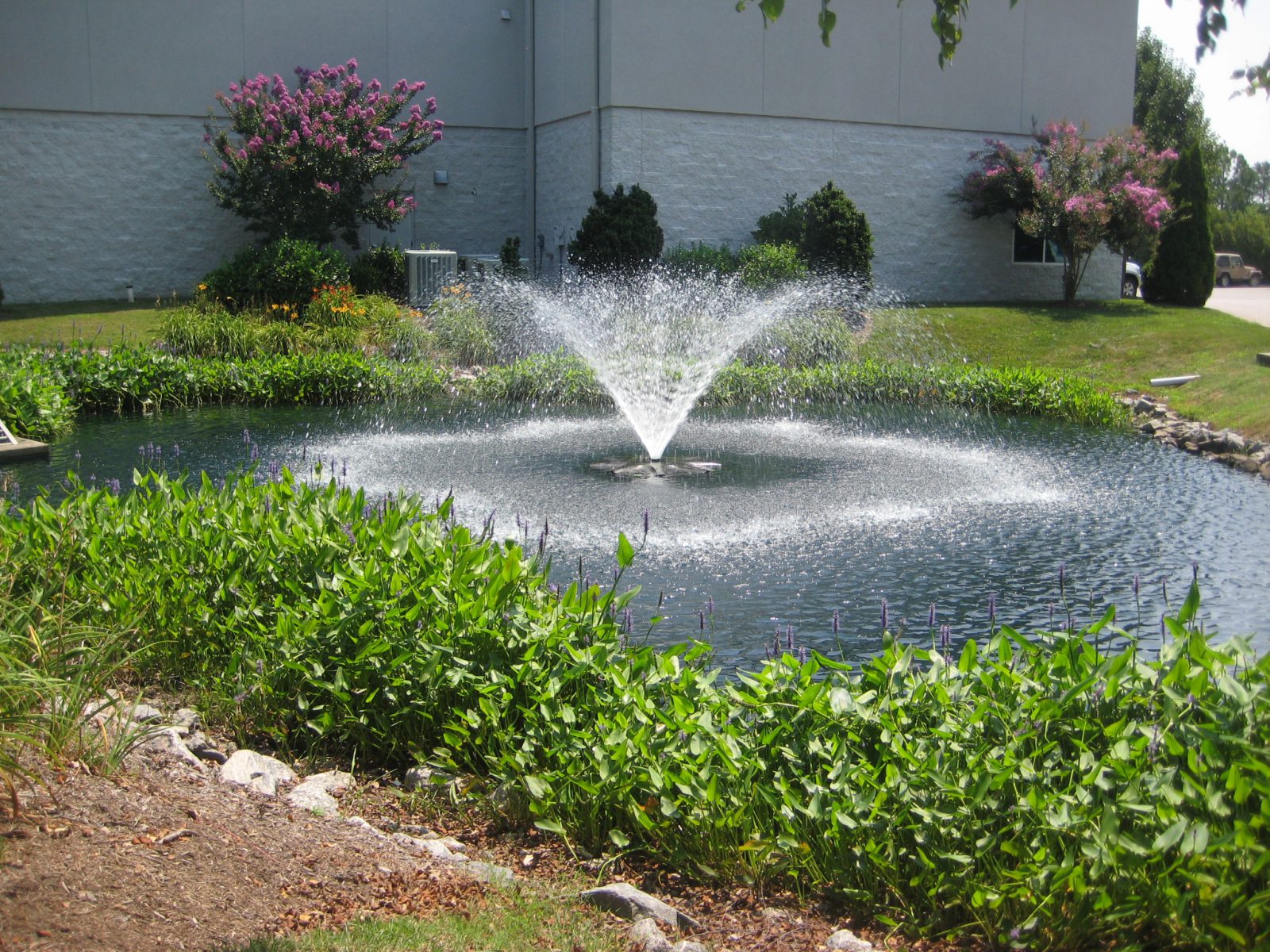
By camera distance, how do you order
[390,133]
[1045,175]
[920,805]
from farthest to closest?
[1045,175]
[390,133]
[920,805]

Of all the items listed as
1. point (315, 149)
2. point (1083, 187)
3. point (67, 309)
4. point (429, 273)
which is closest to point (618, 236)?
point (429, 273)

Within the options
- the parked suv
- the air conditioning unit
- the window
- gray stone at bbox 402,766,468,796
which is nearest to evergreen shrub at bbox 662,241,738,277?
the air conditioning unit

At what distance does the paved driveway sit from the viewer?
2447 cm

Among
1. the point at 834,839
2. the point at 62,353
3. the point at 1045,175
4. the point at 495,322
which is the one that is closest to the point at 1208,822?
the point at 834,839

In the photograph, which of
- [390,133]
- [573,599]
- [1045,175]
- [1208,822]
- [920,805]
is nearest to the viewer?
[1208,822]

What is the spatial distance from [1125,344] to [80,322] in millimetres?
17031

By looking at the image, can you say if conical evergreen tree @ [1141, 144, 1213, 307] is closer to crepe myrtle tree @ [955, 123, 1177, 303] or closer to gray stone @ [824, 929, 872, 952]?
crepe myrtle tree @ [955, 123, 1177, 303]

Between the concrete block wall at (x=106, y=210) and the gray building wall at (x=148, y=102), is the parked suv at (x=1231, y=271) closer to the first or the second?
the gray building wall at (x=148, y=102)

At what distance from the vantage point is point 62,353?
593 inches

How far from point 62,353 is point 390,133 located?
848 cm

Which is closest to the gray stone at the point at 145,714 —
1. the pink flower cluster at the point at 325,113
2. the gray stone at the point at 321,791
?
the gray stone at the point at 321,791

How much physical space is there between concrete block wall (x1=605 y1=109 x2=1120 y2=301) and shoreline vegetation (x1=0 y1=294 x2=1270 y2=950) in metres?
16.5

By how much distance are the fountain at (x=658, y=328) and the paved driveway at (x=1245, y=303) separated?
939 centimetres

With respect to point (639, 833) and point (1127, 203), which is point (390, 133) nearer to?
point (1127, 203)
